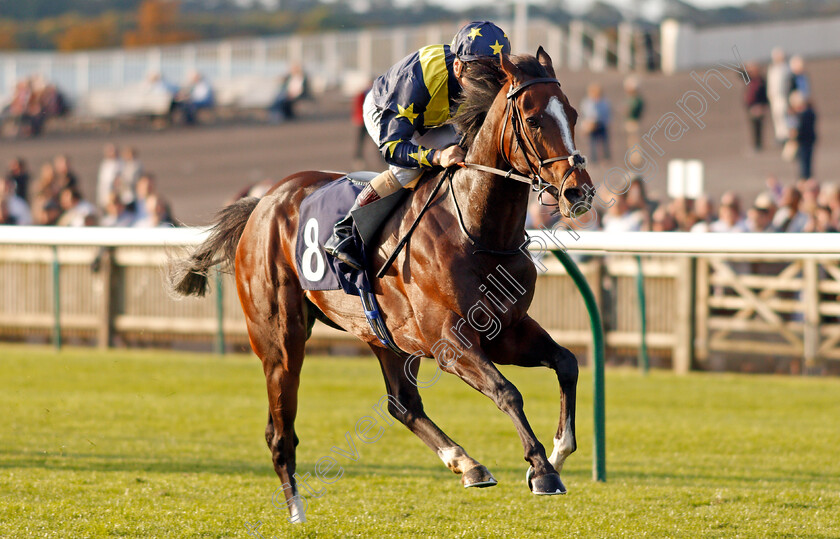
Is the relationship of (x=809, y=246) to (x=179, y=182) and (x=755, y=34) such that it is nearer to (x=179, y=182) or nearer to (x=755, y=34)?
(x=179, y=182)

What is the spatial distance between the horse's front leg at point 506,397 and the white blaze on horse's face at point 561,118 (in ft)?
2.61

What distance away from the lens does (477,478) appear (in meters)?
3.84

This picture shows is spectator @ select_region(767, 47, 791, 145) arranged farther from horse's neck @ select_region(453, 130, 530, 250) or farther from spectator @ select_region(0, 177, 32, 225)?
horse's neck @ select_region(453, 130, 530, 250)

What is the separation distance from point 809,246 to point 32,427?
16.1 ft

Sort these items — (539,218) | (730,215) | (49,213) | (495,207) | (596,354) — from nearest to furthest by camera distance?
(495,207)
(596,354)
(730,215)
(539,218)
(49,213)

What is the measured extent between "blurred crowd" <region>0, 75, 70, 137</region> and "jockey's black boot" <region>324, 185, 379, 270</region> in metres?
23.6

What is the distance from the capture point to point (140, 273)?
11023mm

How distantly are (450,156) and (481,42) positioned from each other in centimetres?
44

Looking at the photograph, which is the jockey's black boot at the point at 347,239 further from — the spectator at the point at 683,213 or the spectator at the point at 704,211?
the spectator at the point at 704,211

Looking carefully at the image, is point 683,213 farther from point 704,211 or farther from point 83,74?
point 83,74

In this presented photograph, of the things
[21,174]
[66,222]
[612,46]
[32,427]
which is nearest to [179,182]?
[21,174]

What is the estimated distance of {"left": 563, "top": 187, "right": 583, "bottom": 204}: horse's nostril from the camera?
Answer: 360 cm

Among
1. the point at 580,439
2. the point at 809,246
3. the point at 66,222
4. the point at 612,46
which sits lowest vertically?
the point at 580,439

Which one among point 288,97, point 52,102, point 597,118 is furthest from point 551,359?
point 52,102
